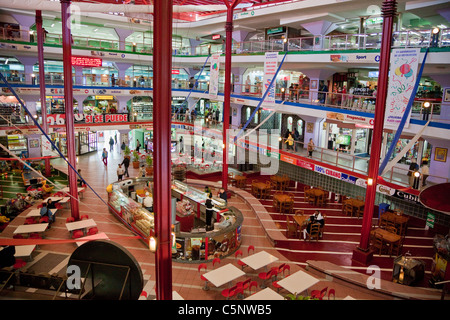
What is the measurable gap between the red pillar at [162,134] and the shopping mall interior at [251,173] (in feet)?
0.08

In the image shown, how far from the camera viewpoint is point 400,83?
10727 millimetres

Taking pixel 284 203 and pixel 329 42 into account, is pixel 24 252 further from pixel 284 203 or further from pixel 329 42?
pixel 329 42

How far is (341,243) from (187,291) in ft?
20.5

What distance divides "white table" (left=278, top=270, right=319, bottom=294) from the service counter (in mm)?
3035

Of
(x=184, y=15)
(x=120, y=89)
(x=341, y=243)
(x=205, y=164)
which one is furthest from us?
(x=184, y=15)

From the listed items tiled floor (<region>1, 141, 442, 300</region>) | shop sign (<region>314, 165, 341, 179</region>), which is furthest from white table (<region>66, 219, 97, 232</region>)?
shop sign (<region>314, 165, 341, 179</region>)

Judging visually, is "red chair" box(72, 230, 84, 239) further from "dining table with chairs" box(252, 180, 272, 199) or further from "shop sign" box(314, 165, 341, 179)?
"shop sign" box(314, 165, 341, 179)

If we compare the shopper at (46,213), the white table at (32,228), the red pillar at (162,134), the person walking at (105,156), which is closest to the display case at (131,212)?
the shopper at (46,213)

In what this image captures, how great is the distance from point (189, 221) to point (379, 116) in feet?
25.2

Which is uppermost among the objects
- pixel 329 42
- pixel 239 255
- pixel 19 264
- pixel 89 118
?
A: pixel 329 42

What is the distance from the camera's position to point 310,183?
18766mm

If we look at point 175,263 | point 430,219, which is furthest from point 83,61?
point 430,219

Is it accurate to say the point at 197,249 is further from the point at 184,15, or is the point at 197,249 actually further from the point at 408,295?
the point at 184,15
